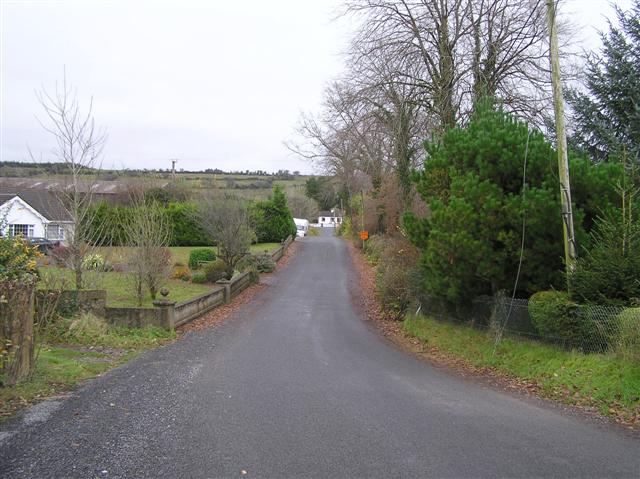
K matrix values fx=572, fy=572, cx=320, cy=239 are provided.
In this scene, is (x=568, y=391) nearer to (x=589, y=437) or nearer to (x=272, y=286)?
(x=589, y=437)

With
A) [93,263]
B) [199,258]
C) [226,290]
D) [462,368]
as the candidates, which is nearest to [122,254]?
[93,263]

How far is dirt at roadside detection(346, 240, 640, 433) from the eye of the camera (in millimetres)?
7908

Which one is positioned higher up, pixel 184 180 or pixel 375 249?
pixel 184 180

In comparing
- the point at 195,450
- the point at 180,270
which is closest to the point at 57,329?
the point at 195,450

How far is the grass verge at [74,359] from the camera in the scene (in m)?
7.76

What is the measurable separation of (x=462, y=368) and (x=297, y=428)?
6536 millimetres

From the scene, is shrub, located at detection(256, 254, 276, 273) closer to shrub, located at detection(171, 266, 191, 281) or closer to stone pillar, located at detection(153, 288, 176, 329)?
shrub, located at detection(171, 266, 191, 281)

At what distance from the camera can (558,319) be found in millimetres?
10625

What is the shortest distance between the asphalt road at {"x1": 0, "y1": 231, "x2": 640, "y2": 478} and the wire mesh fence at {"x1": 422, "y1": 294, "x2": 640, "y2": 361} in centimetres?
177

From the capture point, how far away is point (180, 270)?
28469 millimetres

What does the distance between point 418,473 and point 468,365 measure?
762 cm

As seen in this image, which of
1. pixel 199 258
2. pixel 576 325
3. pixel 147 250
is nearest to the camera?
pixel 576 325

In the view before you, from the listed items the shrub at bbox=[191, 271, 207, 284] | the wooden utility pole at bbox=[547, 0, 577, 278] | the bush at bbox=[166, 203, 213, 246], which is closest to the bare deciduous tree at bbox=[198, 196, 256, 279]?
the shrub at bbox=[191, 271, 207, 284]

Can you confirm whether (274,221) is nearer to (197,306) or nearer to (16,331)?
(197,306)
